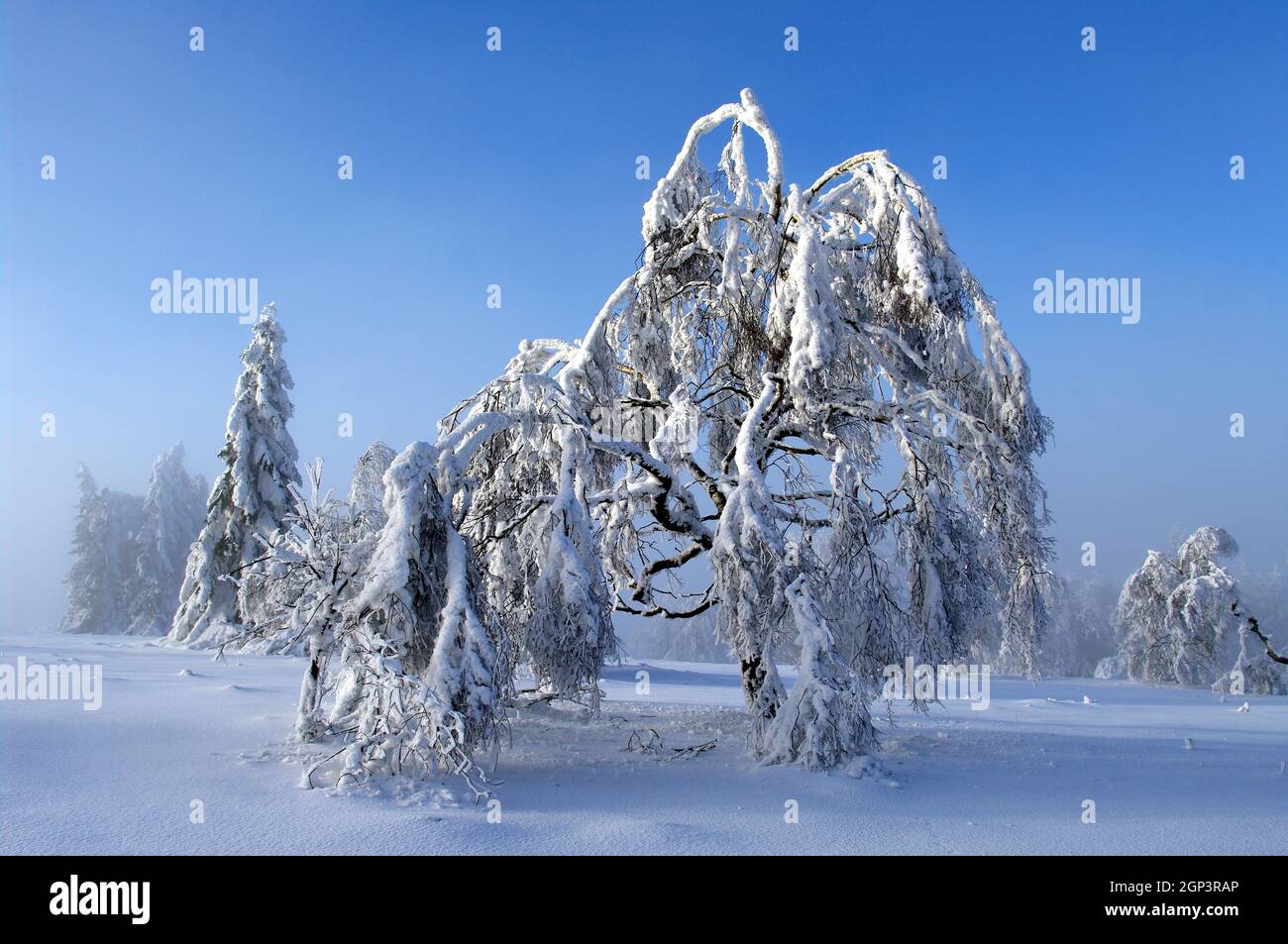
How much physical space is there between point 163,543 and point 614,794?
38384 mm

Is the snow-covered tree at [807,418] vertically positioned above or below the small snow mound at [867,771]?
above

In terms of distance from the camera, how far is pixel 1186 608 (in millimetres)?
25031

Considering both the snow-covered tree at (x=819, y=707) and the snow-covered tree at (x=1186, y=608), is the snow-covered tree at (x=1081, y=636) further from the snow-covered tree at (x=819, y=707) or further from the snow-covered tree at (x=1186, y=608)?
the snow-covered tree at (x=819, y=707)

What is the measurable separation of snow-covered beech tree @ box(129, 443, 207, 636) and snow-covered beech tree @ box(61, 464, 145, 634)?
1.58 m

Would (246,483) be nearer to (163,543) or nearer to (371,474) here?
(371,474)

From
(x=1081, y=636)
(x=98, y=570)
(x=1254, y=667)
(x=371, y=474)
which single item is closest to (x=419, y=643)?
(x=371, y=474)

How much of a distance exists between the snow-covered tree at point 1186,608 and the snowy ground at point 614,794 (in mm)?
16810

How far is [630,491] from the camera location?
9.90 metres

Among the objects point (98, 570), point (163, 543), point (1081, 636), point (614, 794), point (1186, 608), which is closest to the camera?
point (614, 794)

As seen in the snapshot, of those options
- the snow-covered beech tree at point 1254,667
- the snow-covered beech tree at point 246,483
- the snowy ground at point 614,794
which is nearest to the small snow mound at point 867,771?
the snowy ground at point 614,794

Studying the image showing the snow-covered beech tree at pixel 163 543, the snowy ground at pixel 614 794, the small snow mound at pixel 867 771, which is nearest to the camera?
the snowy ground at pixel 614 794

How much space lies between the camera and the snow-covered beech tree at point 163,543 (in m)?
37.2

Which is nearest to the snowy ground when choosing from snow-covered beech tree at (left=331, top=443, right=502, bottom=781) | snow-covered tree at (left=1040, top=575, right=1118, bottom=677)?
snow-covered beech tree at (left=331, top=443, right=502, bottom=781)

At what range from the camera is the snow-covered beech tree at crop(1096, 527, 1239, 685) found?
81.6 ft
